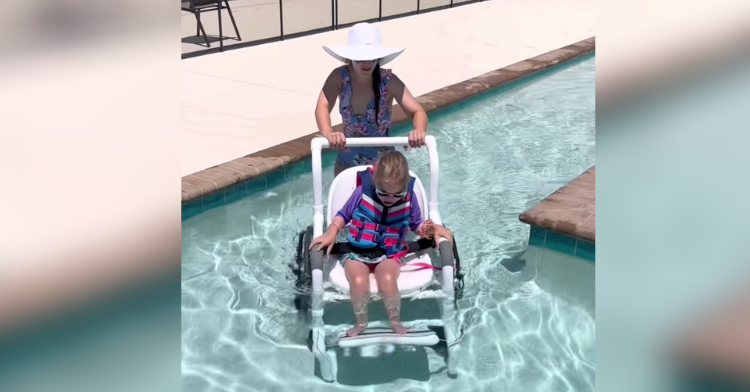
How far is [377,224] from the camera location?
3852mm

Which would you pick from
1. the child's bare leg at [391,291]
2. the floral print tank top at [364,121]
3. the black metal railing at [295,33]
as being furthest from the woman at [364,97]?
the black metal railing at [295,33]

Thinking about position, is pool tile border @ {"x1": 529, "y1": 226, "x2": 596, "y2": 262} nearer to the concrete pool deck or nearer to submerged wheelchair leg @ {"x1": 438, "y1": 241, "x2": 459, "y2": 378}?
submerged wheelchair leg @ {"x1": 438, "y1": 241, "x2": 459, "y2": 378}

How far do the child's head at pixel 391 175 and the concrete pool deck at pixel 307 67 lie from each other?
257 cm

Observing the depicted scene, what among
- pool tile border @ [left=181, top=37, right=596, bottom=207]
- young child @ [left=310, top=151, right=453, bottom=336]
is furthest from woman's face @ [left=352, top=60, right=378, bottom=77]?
pool tile border @ [left=181, top=37, right=596, bottom=207]

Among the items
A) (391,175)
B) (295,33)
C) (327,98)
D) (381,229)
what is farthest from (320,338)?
(295,33)

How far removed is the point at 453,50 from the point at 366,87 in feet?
22.8

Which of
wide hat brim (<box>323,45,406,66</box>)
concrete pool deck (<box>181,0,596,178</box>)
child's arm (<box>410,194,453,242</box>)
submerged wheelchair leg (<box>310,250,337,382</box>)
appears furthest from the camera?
concrete pool deck (<box>181,0,596,178</box>)

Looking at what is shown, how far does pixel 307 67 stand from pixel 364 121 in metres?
5.37

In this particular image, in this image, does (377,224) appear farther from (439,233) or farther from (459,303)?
(459,303)

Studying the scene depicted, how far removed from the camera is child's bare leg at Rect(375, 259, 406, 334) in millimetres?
3590

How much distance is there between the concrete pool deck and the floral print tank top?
1.82 m
